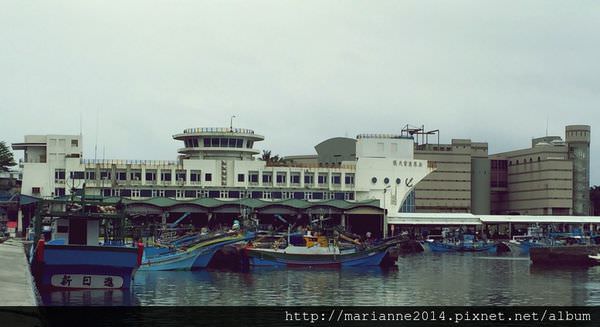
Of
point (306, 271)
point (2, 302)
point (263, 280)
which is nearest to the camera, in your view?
point (2, 302)

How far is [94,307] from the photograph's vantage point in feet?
187

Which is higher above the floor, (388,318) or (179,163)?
(179,163)

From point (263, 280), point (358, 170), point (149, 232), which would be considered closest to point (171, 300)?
point (263, 280)

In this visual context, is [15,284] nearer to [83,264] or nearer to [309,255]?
[83,264]

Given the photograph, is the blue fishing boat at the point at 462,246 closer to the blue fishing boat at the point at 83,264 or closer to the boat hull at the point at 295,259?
the boat hull at the point at 295,259

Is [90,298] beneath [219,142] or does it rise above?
beneath

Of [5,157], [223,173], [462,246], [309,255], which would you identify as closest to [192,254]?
[309,255]

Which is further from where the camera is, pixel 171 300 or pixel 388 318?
pixel 171 300

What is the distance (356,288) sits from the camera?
251 ft

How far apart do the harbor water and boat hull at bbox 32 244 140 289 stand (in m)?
0.69

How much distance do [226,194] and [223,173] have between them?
3.76 meters

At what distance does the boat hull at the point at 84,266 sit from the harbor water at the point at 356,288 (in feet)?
2.27

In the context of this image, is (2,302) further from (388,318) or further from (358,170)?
(358,170)

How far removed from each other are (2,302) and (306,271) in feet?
182
